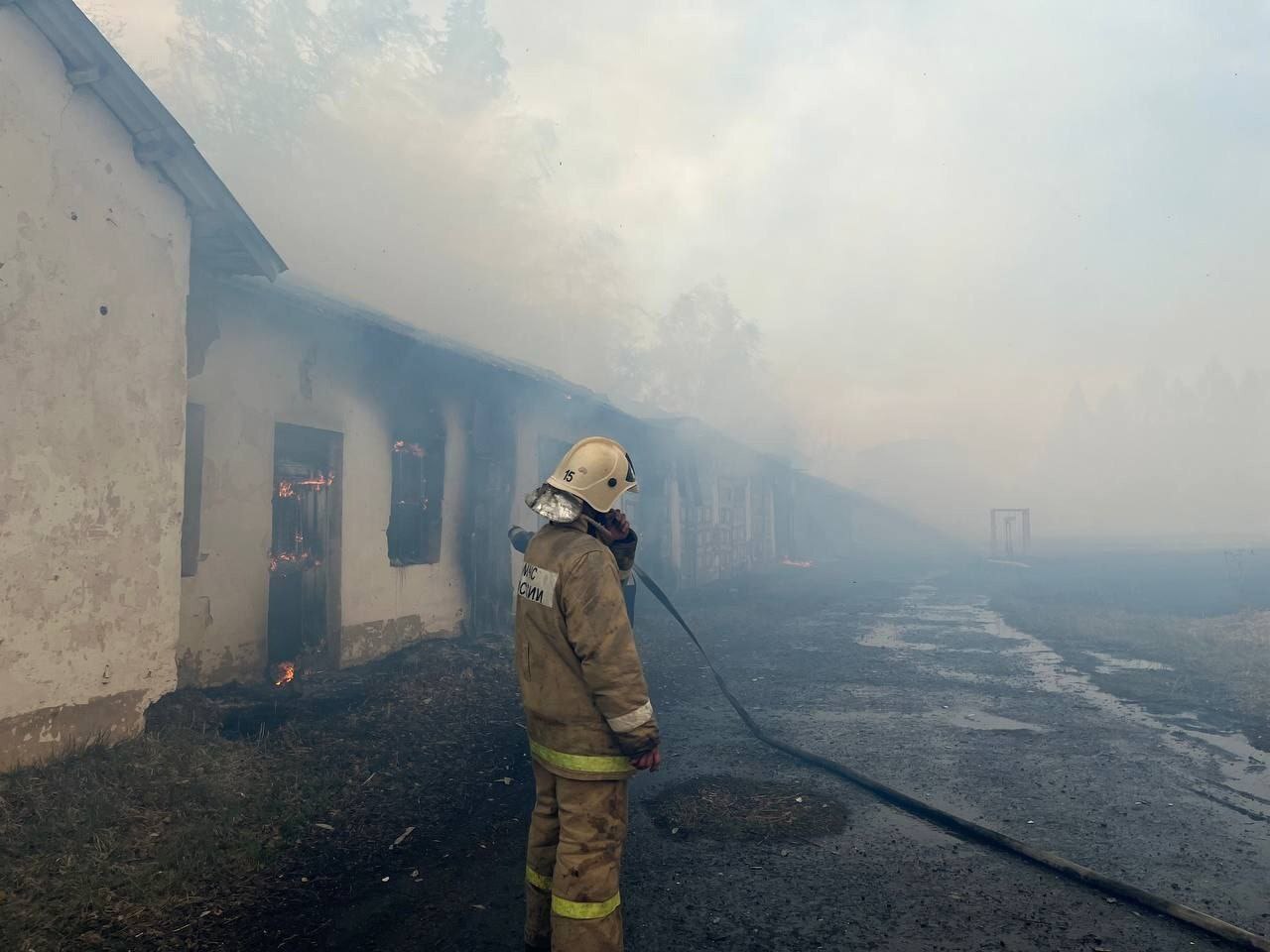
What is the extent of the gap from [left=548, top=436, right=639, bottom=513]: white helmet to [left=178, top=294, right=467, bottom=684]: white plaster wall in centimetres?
490

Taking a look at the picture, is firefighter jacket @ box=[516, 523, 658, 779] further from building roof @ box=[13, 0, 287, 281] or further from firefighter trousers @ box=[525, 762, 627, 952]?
building roof @ box=[13, 0, 287, 281]

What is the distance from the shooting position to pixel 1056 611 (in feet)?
48.1

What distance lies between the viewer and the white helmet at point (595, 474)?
2863 mm

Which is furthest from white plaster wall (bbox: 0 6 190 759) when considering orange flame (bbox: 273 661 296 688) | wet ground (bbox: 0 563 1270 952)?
orange flame (bbox: 273 661 296 688)

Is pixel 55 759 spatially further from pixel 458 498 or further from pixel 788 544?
pixel 788 544

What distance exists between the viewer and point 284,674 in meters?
6.98

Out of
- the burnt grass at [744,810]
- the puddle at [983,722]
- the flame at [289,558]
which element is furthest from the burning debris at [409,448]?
the puddle at [983,722]

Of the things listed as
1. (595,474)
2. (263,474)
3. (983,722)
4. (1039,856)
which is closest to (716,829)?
(1039,856)

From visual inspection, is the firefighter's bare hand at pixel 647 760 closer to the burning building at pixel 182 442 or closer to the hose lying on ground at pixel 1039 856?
the hose lying on ground at pixel 1039 856

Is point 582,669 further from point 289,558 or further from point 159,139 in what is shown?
point 289,558

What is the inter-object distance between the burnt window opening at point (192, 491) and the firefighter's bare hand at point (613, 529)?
4.89 meters

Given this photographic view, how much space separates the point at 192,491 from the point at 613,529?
4953mm

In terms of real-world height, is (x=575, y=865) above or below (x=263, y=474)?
below

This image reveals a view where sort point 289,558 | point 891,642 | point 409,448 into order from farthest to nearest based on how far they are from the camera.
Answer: point 891,642 < point 409,448 < point 289,558
